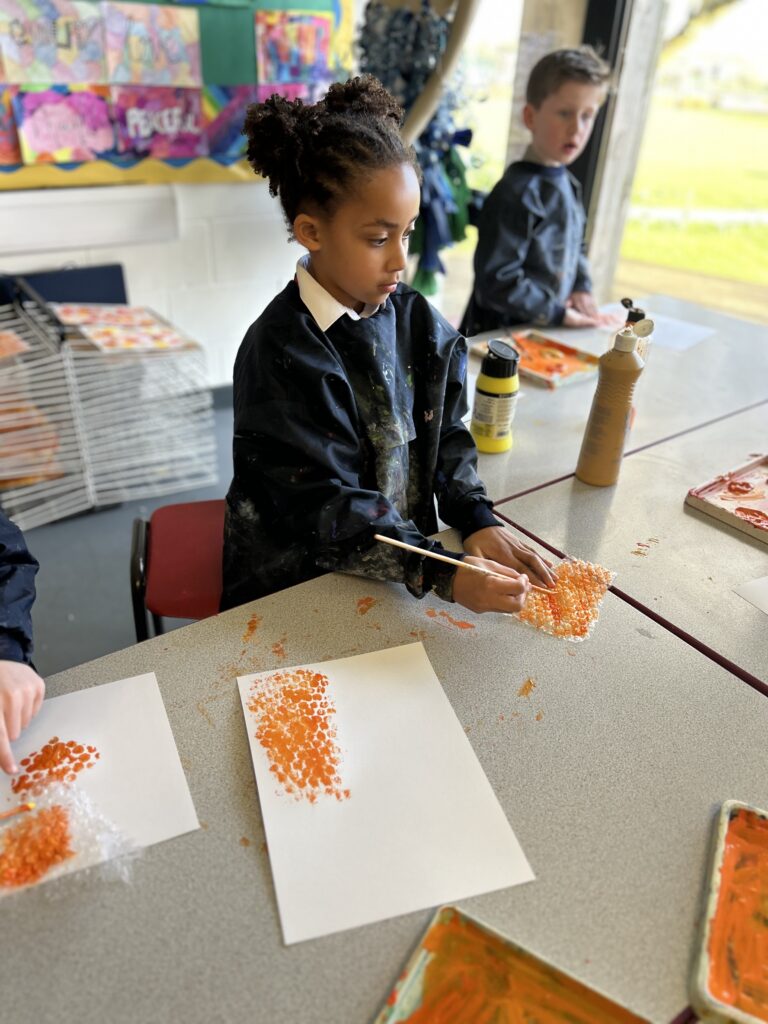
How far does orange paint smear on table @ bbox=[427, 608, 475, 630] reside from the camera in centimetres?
90

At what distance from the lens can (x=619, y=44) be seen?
2.54 meters

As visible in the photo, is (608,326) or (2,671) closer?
(2,671)

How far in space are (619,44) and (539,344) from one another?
1.51 metres

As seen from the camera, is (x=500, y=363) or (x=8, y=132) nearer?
(x=500, y=363)

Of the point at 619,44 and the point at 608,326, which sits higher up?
the point at 619,44

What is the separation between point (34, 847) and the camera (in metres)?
0.63

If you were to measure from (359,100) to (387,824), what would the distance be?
89 cm

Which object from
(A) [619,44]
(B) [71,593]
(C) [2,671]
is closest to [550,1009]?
(C) [2,671]

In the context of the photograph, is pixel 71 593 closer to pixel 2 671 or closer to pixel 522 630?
pixel 2 671

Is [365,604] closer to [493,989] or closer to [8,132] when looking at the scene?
[493,989]

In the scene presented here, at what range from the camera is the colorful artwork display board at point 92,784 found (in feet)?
2.05

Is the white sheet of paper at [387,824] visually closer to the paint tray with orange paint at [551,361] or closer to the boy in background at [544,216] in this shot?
the paint tray with orange paint at [551,361]

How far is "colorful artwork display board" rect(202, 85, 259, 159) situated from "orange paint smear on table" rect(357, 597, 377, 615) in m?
2.03

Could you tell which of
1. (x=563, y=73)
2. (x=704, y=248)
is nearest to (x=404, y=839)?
(x=563, y=73)
